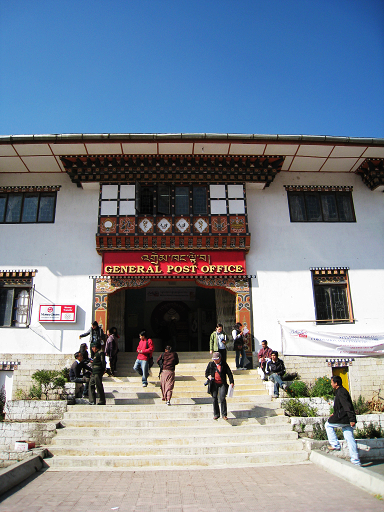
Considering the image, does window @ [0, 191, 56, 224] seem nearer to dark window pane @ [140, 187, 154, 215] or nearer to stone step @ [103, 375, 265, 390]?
dark window pane @ [140, 187, 154, 215]

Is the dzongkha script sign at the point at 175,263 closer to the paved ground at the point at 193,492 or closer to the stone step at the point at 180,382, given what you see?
the stone step at the point at 180,382

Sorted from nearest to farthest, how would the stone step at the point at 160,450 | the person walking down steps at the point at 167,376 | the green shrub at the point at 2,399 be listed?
1. the stone step at the point at 160,450
2. the person walking down steps at the point at 167,376
3. the green shrub at the point at 2,399

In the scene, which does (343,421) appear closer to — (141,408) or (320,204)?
(141,408)

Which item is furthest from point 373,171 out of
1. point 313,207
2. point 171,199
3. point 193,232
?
point 171,199

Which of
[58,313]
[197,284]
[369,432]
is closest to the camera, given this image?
[369,432]

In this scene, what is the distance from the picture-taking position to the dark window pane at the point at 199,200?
13758mm

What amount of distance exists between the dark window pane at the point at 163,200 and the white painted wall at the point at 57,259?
7.56 feet

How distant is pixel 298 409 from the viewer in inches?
358

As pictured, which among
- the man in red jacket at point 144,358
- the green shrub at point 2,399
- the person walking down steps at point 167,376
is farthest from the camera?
the man in red jacket at point 144,358

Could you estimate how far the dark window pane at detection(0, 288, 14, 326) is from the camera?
42.5 ft

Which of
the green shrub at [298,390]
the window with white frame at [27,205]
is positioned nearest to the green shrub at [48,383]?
the green shrub at [298,390]

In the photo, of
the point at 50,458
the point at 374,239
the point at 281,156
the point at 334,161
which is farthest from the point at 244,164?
the point at 50,458

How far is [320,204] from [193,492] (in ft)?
36.9

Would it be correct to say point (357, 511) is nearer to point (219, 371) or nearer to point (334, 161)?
point (219, 371)
